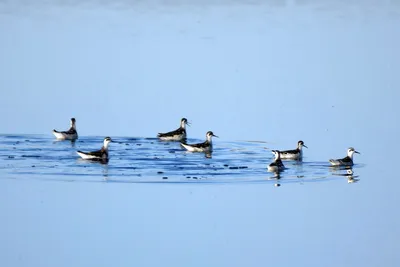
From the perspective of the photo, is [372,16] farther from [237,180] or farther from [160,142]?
[237,180]

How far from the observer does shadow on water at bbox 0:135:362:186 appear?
27.7m

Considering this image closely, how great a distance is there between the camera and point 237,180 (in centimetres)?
2761

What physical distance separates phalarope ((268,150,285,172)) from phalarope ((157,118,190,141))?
367 centimetres

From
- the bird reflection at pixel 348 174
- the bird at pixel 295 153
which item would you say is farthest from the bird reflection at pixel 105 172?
the bird reflection at pixel 348 174

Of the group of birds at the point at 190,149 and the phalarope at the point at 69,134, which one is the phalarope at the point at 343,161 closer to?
the group of birds at the point at 190,149

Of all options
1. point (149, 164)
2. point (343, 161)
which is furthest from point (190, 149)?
point (343, 161)

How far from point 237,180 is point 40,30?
18.9 m

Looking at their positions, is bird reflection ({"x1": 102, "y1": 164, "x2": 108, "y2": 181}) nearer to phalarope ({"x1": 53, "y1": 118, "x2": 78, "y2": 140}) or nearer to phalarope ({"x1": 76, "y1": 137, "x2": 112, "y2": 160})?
phalarope ({"x1": 76, "y1": 137, "x2": 112, "y2": 160})

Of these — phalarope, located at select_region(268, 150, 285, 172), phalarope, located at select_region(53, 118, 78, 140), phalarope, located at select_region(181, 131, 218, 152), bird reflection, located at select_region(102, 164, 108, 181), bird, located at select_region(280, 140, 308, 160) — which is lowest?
bird reflection, located at select_region(102, 164, 108, 181)

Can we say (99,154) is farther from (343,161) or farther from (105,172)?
(343,161)

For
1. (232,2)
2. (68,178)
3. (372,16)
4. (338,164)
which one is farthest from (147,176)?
(232,2)

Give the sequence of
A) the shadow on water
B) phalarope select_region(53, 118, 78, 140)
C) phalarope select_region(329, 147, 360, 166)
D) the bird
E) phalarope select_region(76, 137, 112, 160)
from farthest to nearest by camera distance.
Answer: phalarope select_region(53, 118, 78, 140) → the bird → phalarope select_region(76, 137, 112, 160) → phalarope select_region(329, 147, 360, 166) → the shadow on water

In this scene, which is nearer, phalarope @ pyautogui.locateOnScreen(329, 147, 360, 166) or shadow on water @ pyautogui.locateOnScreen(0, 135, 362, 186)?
shadow on water @ pyautogui.locateOnScreen(0, 135, 362, 186)

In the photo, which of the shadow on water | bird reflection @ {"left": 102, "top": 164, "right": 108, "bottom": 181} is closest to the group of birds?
the shadow on water
